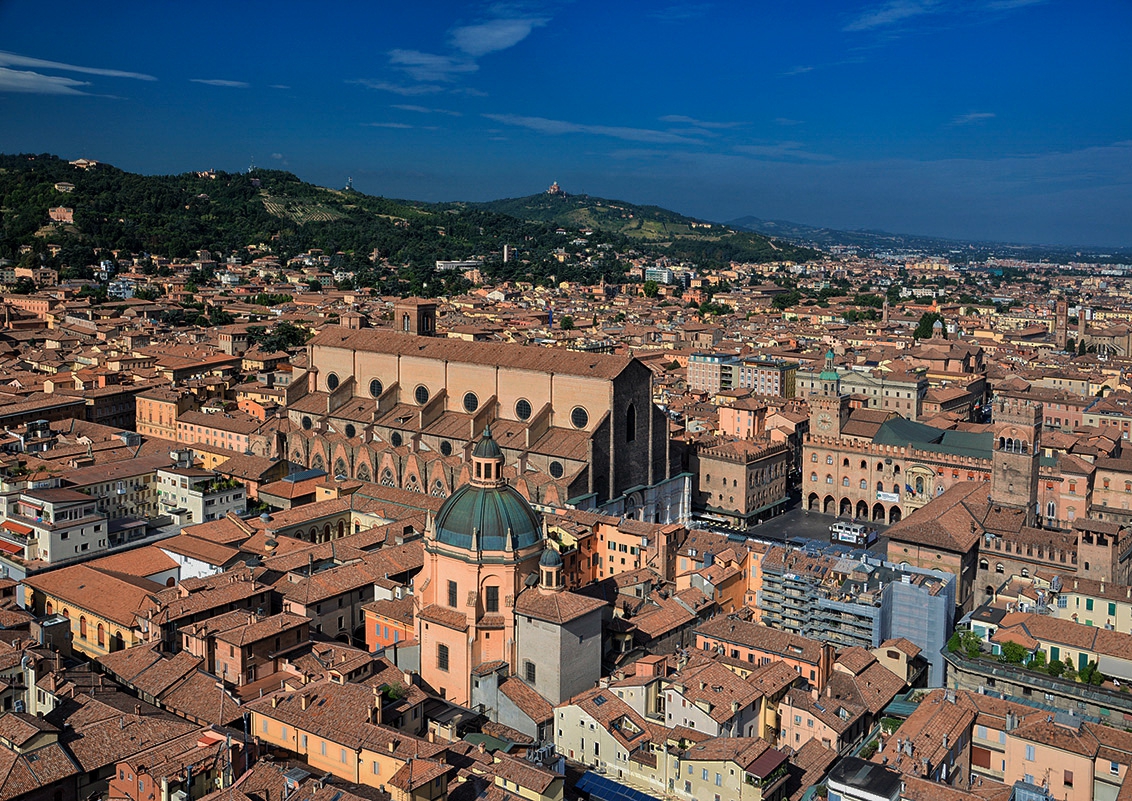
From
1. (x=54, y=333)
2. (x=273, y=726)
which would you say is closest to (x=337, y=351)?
(x=273, y=726)

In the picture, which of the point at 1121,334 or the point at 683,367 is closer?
the point at 683,367

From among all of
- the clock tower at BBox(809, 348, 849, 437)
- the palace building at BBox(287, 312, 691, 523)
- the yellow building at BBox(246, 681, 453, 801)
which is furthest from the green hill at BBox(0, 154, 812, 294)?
the yellow building at BBox(246, 681, 453, 801)

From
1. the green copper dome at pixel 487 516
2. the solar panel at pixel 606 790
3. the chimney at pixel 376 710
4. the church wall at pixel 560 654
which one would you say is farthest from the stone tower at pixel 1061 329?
the chimney at pixel 376 710

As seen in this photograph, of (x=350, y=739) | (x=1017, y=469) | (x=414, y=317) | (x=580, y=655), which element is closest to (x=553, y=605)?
(x=580, y=655)

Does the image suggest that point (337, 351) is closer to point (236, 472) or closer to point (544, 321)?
point (236, 472)

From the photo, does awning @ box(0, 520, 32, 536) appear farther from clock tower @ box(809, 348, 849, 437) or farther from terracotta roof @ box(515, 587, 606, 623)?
clock tower @ box(809, 348, 849, 437)

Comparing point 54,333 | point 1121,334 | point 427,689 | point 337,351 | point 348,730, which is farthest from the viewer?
point 1121,334

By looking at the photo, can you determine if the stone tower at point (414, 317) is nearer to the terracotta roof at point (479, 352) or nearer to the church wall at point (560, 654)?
the terracotta roof at point (479, 352)

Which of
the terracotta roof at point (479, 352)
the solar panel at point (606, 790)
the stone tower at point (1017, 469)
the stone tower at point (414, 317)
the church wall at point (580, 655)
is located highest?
the stone tower at point (414, 317)
